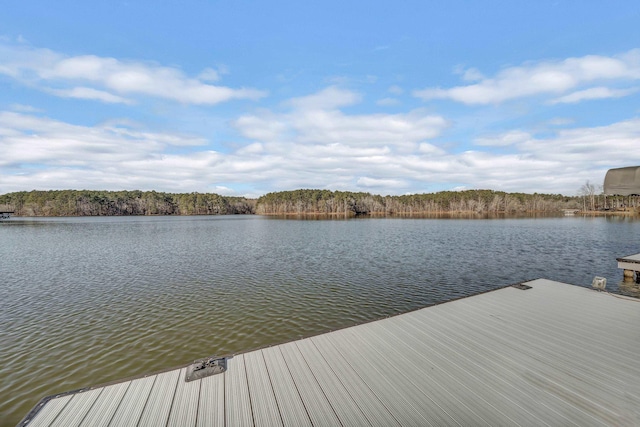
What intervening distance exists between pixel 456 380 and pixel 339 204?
13519 cm

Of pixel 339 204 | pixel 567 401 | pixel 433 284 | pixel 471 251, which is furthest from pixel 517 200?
pixel 567 401

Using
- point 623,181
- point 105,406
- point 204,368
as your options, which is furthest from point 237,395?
point 623,181

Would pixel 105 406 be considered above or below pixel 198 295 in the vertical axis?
above

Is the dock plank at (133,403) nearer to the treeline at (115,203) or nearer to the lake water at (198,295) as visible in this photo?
the lake water at (198,295)

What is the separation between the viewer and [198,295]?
1344 centimetres

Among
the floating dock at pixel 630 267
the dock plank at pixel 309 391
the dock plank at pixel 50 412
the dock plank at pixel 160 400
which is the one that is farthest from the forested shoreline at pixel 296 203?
the dock plank at pixel 50 412

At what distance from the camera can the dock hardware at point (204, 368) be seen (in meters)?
5.14

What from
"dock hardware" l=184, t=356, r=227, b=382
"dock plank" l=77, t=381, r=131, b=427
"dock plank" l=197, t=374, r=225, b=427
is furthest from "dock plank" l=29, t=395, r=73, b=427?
"dock plank" l=197, t=374, r=225, b=427

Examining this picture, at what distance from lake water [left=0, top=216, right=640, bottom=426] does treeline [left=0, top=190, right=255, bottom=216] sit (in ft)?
468

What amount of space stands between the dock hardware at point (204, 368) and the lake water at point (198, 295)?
306 centimetres

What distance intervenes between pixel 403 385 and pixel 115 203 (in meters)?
178

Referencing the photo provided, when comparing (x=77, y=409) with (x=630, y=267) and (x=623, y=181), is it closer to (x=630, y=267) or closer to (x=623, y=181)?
(x=623, y=181)

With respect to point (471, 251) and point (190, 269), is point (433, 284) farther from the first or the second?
point (190, 269)

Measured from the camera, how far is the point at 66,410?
438 cm
